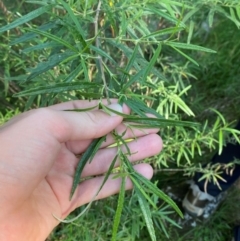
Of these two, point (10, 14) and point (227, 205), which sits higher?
point (10, 14)

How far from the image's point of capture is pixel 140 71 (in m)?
0.74

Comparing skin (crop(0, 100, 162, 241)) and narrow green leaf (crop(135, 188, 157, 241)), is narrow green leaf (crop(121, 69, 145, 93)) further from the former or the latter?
narrow green leaf (crop(135, 188, 157, 241))

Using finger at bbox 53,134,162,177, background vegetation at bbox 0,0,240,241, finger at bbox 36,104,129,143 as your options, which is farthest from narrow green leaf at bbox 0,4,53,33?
finger at bbox 53,134,162,177

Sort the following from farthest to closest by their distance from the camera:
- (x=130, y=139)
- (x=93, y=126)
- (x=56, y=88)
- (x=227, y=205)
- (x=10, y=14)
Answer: (x=227, y=205) < (x=10, y=14) < (x=130, y=139) < (x=93, y=126) < (x=56, y=88)

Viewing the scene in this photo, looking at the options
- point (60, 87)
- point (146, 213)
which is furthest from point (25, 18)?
point (146, 213)

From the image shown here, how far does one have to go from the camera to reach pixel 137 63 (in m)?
0.85

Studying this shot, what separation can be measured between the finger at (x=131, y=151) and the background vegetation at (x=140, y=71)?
Answer: 0.10m

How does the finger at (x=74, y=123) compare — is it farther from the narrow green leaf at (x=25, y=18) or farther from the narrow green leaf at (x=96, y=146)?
the narrow green leaf at (x=25, y=18)

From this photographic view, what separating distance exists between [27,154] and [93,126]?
0.14 metres

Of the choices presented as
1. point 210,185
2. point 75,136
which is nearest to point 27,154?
point 75,136

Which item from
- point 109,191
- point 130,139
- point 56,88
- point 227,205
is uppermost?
point 56,88

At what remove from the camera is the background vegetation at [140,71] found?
2.38 feet

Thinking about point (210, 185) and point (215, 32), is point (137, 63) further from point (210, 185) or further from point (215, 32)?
point (215, 32)

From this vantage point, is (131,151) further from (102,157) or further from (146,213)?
(146,213)
